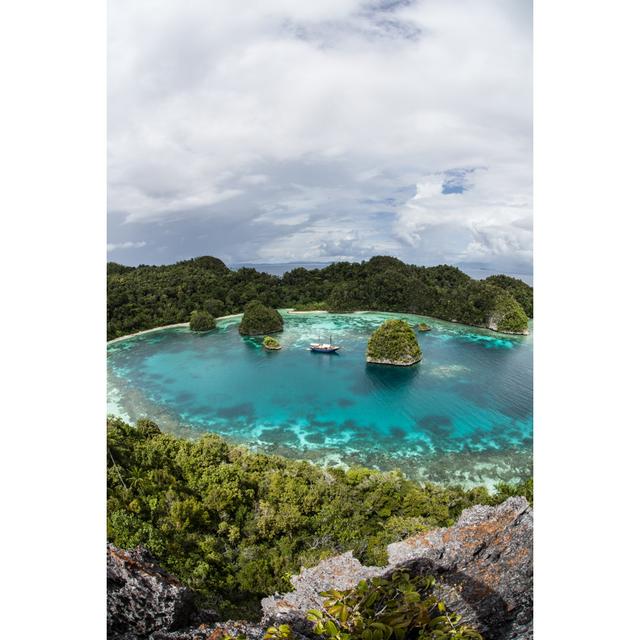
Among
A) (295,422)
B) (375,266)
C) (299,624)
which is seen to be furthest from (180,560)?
(375,266)

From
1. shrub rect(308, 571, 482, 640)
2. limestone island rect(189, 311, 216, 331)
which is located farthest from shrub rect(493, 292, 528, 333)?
limestone island rect(189, 311, 216, 331)

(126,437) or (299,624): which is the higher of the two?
(126,437)

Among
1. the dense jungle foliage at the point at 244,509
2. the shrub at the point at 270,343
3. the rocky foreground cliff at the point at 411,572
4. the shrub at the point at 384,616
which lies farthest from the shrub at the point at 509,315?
the shrub at the point at 384,616

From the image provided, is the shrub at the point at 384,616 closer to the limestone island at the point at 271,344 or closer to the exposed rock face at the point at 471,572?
the exposed rock face at the point at 471,572

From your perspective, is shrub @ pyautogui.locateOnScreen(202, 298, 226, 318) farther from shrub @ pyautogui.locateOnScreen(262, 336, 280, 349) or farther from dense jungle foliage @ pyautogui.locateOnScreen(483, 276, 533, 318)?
dense jungle foliage @ pyautogui.locateOnScreen(483, 276, 533, 318)
